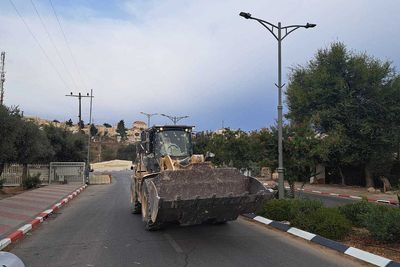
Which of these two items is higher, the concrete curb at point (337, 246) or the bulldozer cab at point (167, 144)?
the bulldozer cab at point (167, 144)

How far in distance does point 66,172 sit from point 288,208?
103 ft

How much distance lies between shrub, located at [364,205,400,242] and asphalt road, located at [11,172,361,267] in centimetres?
106

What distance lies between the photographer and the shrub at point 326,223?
10562 mm

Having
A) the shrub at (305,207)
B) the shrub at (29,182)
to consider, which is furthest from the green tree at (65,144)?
the shrub at (305,207)

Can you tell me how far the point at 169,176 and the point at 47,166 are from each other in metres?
32.4

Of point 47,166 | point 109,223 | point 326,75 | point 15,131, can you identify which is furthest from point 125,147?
point 109,223

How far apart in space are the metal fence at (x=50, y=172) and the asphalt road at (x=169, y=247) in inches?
978

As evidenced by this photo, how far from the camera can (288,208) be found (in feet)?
43.9

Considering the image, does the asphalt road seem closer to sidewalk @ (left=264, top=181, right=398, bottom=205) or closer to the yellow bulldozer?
the yellow bulldozer

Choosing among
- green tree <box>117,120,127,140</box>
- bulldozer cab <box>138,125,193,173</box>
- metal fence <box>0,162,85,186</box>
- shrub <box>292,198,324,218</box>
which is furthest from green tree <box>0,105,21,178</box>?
green tree <box>117,120,127,140</box>

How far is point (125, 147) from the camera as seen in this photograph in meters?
133

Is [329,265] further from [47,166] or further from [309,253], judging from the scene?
[47,166]

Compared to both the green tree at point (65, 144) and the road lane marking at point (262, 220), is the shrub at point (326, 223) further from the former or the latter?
the green tree at point (65, 144)

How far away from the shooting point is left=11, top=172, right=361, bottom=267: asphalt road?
8.57 metres
